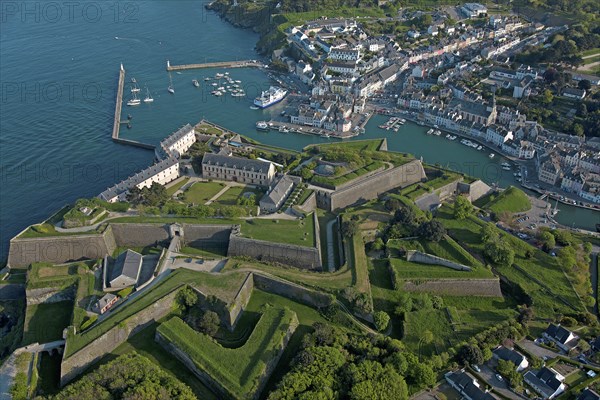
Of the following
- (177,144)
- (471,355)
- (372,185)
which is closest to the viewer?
(471,355)

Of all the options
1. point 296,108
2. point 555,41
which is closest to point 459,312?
point 296,108

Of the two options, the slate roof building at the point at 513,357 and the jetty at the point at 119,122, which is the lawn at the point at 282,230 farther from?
the jetty at the point at 119,122

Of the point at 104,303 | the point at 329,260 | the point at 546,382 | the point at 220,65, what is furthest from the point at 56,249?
the point at 220,65

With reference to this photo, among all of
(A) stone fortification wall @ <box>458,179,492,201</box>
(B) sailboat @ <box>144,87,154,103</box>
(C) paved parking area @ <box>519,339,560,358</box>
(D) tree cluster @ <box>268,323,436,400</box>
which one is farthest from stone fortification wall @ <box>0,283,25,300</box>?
(A) stone fortification wall @ <box>458,179,492,201</box>

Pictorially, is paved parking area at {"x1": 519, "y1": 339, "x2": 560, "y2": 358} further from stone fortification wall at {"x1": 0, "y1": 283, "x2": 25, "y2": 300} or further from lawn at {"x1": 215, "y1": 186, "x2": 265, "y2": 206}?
stone fortification wall at {"x1": 0, "y1": 283, "x2": 25, "y2": 300}

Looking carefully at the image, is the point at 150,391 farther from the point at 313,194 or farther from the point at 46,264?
the point at 313,194

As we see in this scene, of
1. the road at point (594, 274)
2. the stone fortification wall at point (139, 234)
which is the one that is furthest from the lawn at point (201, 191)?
the road at point (594, 274)

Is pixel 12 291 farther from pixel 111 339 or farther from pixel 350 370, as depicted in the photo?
pixel 350 370

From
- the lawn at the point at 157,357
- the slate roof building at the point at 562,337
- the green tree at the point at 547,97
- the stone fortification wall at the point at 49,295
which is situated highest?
the green tree at the point at 547,97
